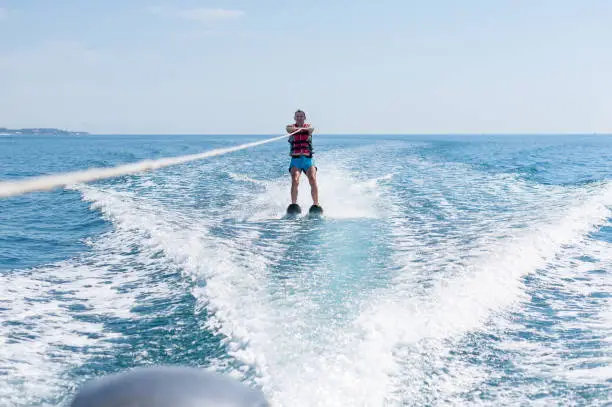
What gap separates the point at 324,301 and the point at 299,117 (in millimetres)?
6265

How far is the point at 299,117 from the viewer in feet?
35.5

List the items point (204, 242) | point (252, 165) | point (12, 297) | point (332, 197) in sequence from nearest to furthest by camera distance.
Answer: point (12, 297) < point (204, 242) < point (332, 197) < point (252, 165)

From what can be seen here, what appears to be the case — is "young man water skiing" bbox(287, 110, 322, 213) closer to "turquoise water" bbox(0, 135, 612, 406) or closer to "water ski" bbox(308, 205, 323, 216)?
"water ski" bbox(308, 205, 323, 216)

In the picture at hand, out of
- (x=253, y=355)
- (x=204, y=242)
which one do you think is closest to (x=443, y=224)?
(x=204, y=242)

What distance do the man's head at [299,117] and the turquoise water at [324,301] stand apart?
1.74 metres

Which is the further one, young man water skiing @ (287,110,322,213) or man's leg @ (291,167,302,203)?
young man water skiing @ (287,110,322,213)

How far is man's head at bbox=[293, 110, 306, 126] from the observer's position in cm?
1077

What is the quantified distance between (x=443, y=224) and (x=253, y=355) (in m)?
6.07

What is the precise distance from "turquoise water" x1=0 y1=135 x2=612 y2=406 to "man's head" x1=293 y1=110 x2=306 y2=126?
1740 mm

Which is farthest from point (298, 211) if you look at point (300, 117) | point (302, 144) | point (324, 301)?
point (324, 301)

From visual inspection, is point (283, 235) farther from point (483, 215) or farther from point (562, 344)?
point (562, 344)

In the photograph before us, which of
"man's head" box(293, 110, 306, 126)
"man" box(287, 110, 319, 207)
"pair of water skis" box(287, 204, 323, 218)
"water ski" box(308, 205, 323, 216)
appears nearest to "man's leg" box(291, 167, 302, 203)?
"man" box(287, 110, 319, 207)

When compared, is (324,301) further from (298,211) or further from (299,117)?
(299,117)

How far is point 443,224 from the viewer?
9336mm
